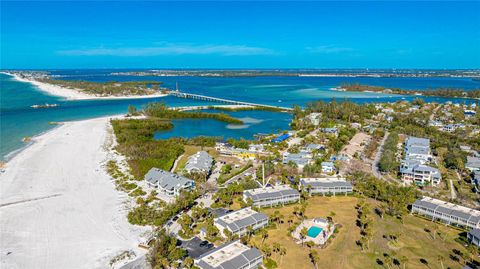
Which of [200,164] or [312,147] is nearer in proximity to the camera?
[200,164]

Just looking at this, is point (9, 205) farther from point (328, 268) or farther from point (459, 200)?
point (459, 200)

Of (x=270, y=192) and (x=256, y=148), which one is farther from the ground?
(x=270, y=192)

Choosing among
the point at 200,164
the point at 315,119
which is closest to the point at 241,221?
the point at 200,164

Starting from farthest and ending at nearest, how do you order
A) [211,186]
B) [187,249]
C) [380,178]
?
[380,178] < [211,186] < [187,249]

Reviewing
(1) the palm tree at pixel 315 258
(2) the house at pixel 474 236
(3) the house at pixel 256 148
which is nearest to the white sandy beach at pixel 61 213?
(1) the palm tree at pixel 315 258

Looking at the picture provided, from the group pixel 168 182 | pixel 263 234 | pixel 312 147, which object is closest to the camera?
pixel 263 234

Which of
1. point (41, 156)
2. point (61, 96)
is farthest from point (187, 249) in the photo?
point (61, 96)

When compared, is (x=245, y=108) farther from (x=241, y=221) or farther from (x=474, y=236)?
(x=474, y=236)

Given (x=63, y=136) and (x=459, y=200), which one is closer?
(x=459, y=200)
